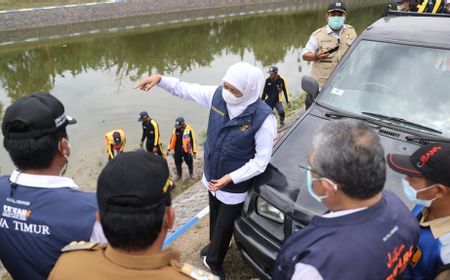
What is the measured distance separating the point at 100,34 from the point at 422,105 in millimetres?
18760

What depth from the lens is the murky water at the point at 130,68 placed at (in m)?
10.2

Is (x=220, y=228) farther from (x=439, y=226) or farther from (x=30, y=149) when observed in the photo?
(x=30, y=149)

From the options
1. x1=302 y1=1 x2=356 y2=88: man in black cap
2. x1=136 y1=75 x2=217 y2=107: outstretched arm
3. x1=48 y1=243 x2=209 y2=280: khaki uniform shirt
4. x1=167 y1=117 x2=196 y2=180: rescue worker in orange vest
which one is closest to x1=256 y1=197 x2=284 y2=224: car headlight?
x1=136 y1=75 x2=217 y2=107: outstretched arm

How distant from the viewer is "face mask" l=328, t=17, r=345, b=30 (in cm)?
484

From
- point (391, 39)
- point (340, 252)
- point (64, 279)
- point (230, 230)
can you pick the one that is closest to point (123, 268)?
point (64, 279)

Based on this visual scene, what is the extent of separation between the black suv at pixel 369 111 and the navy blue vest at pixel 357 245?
895 mm

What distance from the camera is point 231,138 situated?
2.79m

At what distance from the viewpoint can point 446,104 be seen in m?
2.90

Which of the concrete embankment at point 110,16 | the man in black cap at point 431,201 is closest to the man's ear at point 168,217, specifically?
the man in black cap at point 431,201

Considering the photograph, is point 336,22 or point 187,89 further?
point 336,22

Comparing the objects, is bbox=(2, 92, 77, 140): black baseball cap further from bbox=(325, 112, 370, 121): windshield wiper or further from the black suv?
bbox=(325, 112, 370, 121): windshield wiper

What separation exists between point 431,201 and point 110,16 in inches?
859

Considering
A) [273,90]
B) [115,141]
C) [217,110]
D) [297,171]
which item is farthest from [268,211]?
[273,90]

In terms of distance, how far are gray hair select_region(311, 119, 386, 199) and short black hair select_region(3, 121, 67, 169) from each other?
1160 mm
